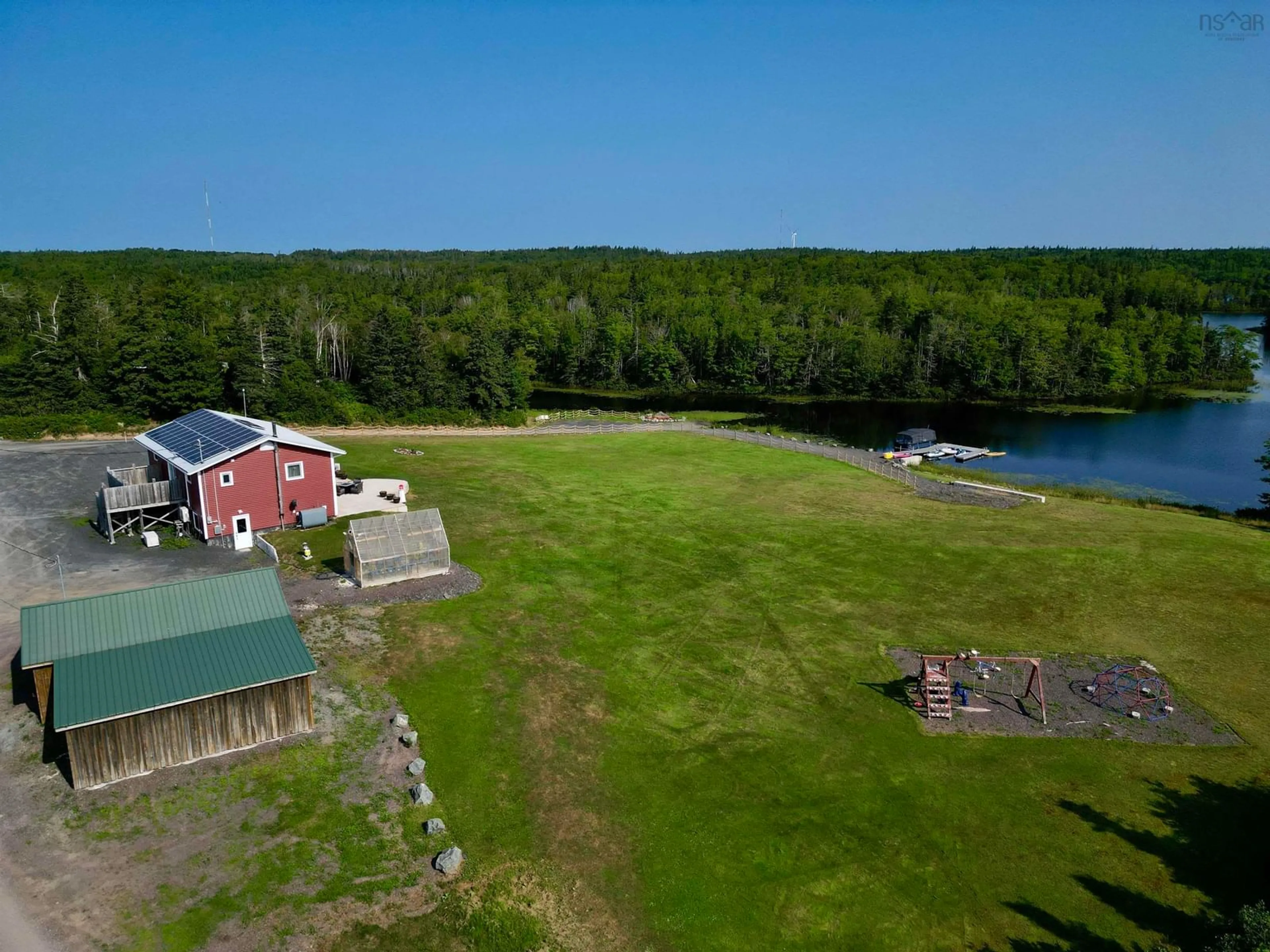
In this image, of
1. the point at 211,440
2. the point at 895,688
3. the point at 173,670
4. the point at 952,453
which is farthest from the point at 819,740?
the point at 952,453

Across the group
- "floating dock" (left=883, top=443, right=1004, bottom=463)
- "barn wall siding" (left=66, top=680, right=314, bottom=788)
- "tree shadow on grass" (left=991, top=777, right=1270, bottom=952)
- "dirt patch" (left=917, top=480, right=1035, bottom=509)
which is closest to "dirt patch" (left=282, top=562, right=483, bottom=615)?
"barn wall siding" (left=66, top=680, right=314, bottom=788)

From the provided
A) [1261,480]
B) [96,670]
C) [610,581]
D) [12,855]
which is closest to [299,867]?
[12,855]

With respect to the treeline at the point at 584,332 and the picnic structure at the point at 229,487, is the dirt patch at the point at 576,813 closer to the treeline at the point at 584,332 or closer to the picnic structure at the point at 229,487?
the picnic structure at the point at 229,487

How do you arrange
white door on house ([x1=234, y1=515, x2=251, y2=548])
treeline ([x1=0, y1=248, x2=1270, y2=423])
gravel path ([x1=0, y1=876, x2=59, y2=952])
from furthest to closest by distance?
treeline ([x1=0, y1=248, x2=1270, y2=423]), white door on house ([x1=234, y1=515, x2=251, y2=548]), gravel path ([x1=0, y1=876, x2=59, y2=952])

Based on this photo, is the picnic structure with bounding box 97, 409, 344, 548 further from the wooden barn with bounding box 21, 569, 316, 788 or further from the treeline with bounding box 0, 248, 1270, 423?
the treeline with bounding box 0, 248, 1270, 423

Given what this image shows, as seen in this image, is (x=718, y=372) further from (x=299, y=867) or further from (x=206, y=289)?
(x=299, y=867)

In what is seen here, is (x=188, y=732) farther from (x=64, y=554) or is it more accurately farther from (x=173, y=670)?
(x=64, y=554)
